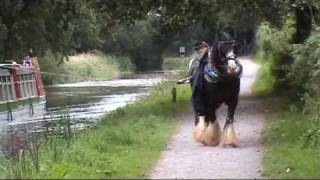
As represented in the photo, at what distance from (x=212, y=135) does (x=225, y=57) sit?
1.79 metres

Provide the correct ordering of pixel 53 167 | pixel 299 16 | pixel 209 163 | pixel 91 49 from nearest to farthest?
pixel 53 167 < pixel 209 163 < pixel 299 16 < pixel 91 49

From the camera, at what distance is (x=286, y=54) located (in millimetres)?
26578

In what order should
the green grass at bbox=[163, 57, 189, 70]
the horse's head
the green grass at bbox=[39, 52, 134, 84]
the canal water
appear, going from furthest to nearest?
the green grass at bbox=[39, 52, 134, 84] → the green grass at bbox=[163, 57, 189, 70] → the canal water → the horse's head

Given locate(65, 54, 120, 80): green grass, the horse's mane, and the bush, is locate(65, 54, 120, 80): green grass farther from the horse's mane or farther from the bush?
the horse's mane

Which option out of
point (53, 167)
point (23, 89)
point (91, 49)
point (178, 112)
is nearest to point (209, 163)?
point (53, 167)

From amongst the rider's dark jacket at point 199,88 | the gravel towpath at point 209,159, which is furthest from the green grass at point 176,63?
the rider's dark jacket at point 199,88

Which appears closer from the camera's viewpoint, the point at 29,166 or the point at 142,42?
the point at 29,166

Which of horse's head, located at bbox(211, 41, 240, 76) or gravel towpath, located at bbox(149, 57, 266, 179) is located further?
horse's head, located at bbox(211, 41, 240, 76)

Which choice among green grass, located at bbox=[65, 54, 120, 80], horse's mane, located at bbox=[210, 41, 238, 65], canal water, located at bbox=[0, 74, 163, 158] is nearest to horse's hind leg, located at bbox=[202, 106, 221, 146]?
horse's mane, located at bbox=[210, 41, 238, 65]

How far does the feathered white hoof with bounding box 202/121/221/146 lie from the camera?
560 inches

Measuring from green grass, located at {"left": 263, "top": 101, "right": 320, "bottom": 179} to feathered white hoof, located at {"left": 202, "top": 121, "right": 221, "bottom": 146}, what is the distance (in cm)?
102

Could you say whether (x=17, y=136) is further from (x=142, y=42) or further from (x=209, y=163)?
(x=142, y=42)

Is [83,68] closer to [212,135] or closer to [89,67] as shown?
[89,67]

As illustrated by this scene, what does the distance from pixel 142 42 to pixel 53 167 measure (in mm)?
83534
